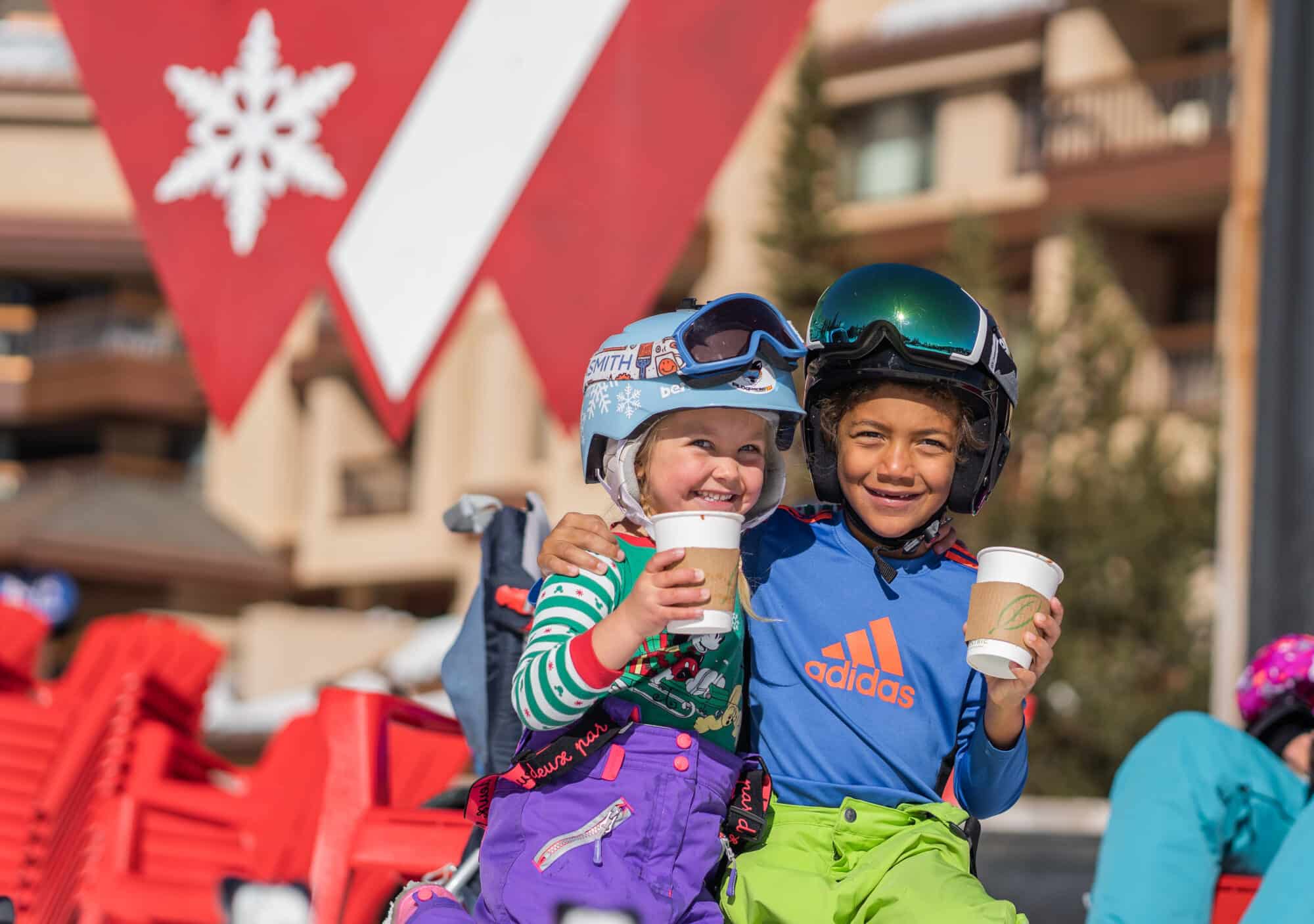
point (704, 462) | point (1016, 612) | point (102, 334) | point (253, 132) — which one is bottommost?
point (1016, 612)

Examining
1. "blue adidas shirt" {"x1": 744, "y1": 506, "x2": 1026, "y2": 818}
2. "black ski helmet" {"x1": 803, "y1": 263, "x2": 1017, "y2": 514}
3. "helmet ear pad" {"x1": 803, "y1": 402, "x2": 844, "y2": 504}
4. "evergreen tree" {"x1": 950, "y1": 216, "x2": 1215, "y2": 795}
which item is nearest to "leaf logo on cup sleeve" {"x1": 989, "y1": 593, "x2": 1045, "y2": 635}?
"blue adidas shirt" {"x1": 744, "y1": 506, "x2": 1026, "y2": 818}

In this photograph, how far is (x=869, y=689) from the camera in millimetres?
3473

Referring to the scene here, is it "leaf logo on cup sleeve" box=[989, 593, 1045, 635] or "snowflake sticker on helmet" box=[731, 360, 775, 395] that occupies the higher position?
"snowflake sticker on helmet" box=[731, 360, 775, 395]

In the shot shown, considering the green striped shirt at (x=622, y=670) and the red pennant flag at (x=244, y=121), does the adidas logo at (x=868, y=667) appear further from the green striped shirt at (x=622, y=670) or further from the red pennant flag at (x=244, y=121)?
the red pennant flag at (x=244, y=121)

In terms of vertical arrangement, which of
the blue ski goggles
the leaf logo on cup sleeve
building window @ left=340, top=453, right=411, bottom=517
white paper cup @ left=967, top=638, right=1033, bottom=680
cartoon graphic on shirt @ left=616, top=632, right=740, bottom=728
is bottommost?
cartoon graphic on shirt @ left=616, top=632, right=740, bottom=728

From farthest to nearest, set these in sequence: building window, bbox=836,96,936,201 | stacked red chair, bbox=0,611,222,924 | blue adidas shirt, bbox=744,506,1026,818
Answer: building window, bbox=836,96,936,201 → stacked red chair, bbox=0,611,222,924 → blue adidas shirt, bbox=744,506,1026,818

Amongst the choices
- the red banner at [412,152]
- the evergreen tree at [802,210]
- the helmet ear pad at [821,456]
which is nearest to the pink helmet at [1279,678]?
the helmet ear pad at [821,456]

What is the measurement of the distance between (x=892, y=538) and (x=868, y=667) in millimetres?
289

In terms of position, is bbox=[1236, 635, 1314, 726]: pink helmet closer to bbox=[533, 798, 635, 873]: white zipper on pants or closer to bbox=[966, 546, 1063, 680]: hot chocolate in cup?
bbox=[966, 546, 1063, 680]: hot chocolate in cup

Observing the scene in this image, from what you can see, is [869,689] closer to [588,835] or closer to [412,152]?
[588,835]

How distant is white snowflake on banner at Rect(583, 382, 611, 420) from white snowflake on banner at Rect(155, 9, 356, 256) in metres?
2.73

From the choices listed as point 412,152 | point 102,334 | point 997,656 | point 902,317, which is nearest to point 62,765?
point 412,152

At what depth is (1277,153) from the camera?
23.6ft

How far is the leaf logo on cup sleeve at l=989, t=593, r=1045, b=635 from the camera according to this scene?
9.61 feet
